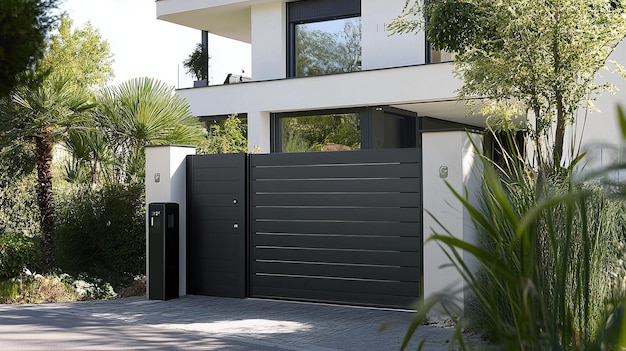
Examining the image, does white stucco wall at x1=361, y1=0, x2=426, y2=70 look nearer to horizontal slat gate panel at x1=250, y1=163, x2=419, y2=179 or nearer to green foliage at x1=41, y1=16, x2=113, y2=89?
horizontal slat gate panel at x1=250, y1=163, x2=419, y2=179

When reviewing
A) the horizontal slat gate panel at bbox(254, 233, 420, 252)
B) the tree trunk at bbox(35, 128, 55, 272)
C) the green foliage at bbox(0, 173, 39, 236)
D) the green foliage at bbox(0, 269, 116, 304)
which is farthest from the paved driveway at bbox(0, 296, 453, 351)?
the green foliage at bbox(0, 173, 39, 236)

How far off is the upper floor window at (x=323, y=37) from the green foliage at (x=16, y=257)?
30.2 ft

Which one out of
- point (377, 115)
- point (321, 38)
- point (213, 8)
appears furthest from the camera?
point (213, 8)

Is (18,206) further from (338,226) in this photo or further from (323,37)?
(323,37)

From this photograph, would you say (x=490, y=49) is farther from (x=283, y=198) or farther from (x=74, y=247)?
(x=74, y=247)

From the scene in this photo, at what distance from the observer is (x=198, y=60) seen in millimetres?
22219

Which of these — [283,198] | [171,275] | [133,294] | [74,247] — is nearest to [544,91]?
[283,198]

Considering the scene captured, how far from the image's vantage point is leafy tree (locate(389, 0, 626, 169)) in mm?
9422

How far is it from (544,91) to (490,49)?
86cm

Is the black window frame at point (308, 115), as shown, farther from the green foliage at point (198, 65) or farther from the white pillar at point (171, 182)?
the white pillar at point (171, 182)

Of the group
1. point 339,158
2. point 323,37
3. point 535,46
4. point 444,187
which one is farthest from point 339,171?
point 323,37

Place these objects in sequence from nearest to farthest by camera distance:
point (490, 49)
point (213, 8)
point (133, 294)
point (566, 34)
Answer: point (566, 34) < point (490, 49) < point (133, 294) < point (213, 8)

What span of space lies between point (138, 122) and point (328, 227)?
431 cm

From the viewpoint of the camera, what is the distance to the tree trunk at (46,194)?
13.1 metres
